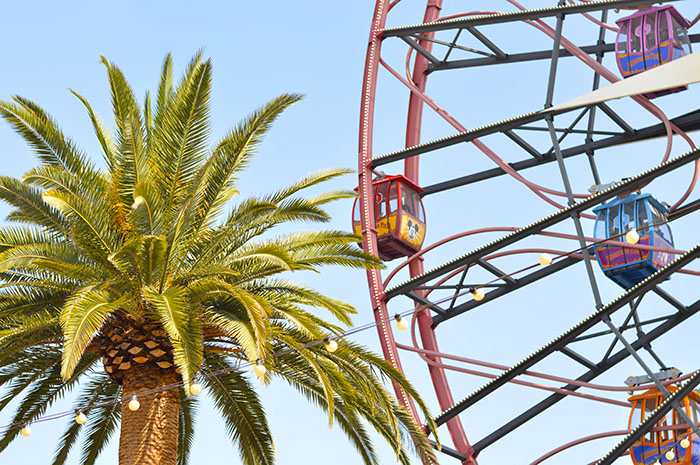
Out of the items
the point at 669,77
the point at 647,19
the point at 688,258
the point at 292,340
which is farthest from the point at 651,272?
the point at 292,340

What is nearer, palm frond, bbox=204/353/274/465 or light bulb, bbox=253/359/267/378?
light bulb, bbox=253/359/267/378

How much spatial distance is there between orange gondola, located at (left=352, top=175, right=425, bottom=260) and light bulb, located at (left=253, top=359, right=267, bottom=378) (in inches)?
372

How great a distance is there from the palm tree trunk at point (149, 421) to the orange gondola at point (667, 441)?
8.84m

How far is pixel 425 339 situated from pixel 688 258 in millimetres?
6843

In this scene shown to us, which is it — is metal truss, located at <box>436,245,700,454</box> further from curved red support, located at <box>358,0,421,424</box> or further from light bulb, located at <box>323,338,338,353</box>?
light bulb, located at <box>323,338,338,353</box>

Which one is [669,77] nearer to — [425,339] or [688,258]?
[688,258]

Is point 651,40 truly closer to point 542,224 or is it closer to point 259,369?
point 542,224

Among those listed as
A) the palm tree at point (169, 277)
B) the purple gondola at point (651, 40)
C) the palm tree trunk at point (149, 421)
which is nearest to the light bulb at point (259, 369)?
the palm tree at point (169, 277)

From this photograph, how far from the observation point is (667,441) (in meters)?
20.8

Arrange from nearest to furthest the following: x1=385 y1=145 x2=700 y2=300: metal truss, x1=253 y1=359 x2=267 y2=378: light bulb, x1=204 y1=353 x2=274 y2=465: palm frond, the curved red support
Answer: x1=253 y1=359 x2=267 y2=378: light bulb
x1=204 y1=353 x2=274 y2=465: palm frond
x1=385 y1=145 x2=700 y2=300: metal truss
the curved red support

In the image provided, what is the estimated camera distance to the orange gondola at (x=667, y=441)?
20.5 m

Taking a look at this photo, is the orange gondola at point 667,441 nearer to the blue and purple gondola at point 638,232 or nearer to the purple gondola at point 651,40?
the blue and purple gondola at point 638,232

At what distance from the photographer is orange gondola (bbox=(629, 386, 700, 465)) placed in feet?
67.3

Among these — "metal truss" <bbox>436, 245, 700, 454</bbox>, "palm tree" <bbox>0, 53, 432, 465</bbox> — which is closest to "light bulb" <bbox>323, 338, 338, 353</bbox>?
"palm tree" <bbox>0, 53, 432, 465</bbox>
